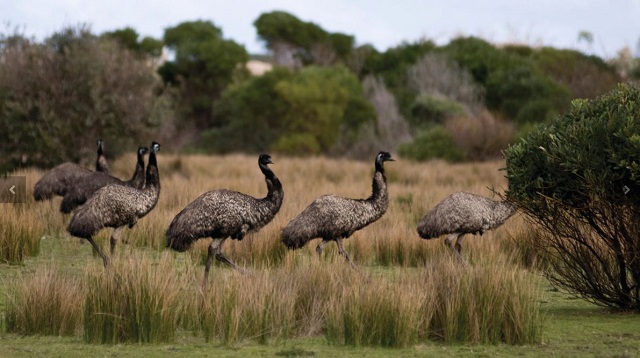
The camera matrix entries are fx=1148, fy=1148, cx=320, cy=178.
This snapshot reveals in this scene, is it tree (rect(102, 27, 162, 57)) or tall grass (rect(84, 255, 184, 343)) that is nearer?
tall grass (rect(84, 255, 184, 343))

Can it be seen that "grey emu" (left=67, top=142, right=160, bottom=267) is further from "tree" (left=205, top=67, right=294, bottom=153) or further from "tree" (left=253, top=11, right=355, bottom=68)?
"tree" (left=253, top=11, right=355, bottom=68)

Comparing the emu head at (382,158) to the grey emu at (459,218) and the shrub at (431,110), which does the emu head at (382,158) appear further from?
the shrub at (431,110)

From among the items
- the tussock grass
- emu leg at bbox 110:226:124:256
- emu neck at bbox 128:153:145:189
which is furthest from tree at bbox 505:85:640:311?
emu neck at bbox 128:153:145:189

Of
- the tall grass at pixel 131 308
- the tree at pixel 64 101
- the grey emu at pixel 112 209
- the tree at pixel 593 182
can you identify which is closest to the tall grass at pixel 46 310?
the tall grass at pixel 131 308

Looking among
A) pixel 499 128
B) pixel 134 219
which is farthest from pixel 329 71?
pixel 134 219

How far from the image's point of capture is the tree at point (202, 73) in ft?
208

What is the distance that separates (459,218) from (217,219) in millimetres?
3084

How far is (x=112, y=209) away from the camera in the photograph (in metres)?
12.4

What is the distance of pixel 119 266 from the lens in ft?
28.8

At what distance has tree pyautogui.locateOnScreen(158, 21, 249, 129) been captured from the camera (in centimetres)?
6350

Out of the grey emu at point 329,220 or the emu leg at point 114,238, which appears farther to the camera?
the emu leg at point 114,238

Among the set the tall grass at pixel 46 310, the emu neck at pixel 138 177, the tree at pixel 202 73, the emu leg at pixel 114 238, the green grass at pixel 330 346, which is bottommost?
the green grass at pixel 330 346

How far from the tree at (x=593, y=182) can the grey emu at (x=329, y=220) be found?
7.79 ft

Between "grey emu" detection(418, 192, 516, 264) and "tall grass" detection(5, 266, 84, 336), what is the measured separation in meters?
4.97
